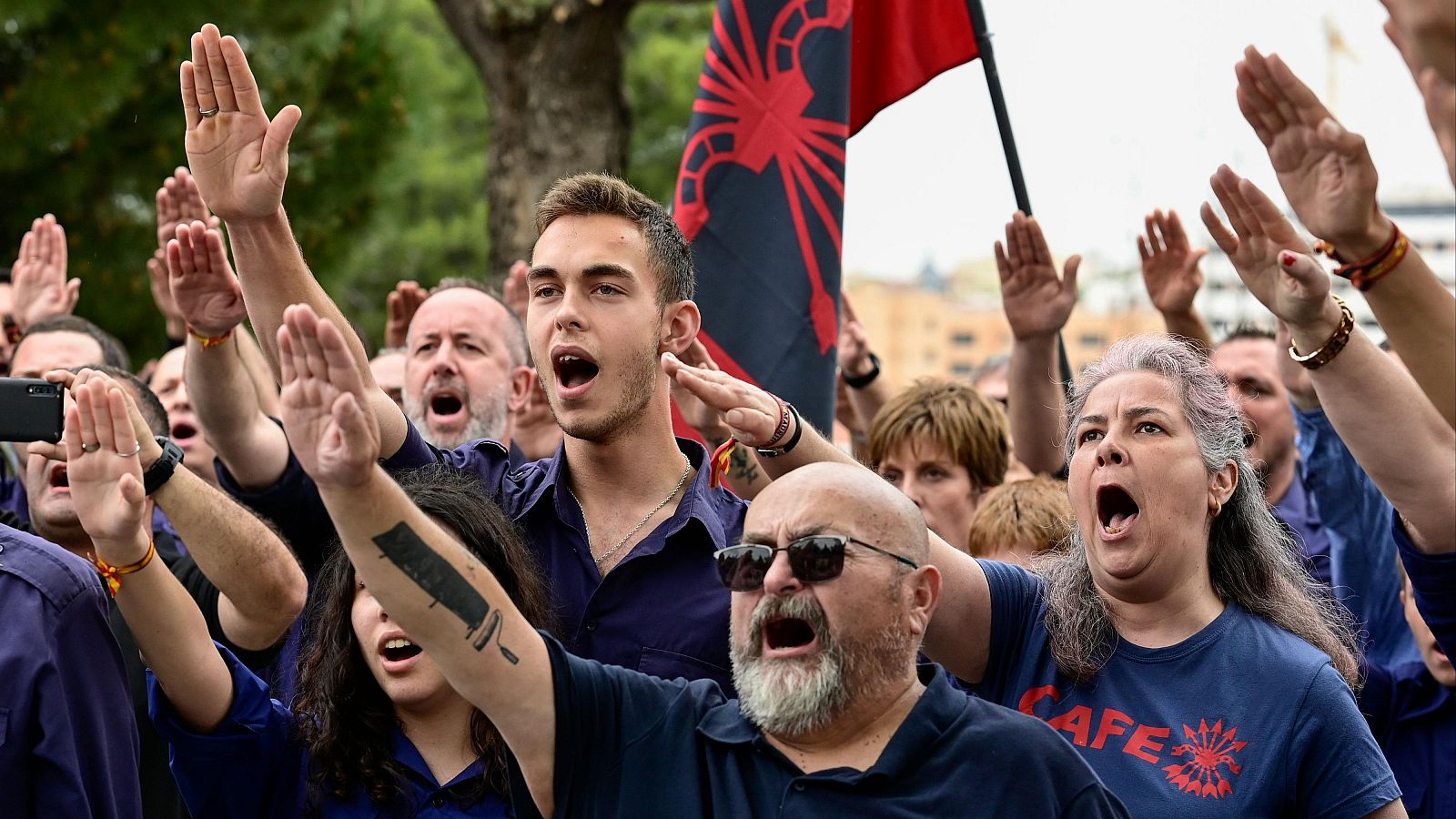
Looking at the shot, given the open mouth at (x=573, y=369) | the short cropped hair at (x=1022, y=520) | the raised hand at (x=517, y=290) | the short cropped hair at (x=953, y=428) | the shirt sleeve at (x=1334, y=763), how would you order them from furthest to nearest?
1. the raised hand at (x=517, y=290)
2. the short cropped hair at (x=953, y=428)
3. the short cropped hair at (x=1022, y=520)
4. the open mouth at (x=573, y=369)
5. the shirt sleeve at (x=1334, y=763)

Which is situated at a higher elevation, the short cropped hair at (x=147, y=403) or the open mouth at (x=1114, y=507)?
the short cropped hair at (x=147, y=403)

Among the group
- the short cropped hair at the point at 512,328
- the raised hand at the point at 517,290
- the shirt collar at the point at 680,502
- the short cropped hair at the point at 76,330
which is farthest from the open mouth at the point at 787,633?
the raised hand at the point at 517,290

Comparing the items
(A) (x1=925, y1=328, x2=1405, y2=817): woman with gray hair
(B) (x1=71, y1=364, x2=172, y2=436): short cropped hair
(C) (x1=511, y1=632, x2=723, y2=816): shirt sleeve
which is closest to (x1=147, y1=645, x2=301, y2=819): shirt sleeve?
(C) (x1=511, y1=632, x2=723, y2=816): shirt sleeve

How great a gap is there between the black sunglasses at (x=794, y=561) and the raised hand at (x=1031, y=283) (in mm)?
2361

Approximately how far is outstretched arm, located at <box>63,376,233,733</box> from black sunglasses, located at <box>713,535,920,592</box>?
1.07 meters

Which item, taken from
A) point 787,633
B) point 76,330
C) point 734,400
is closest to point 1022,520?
point 734,400

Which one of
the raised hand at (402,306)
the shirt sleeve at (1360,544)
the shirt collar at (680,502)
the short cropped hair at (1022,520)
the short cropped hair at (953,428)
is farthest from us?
the raised hand at (402,306)

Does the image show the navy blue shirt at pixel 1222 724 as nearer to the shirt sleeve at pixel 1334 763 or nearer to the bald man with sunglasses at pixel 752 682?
the shirt sleeve at pixel 1334 763

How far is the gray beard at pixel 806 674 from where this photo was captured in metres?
2.93

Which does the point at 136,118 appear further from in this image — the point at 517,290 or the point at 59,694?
the point at 59,694

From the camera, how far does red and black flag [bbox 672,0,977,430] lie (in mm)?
5277

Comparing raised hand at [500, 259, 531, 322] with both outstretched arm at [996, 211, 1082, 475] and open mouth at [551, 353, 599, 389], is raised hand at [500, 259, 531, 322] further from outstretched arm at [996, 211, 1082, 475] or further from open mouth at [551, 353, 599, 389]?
open mouth at [551, 353, 599, 389]

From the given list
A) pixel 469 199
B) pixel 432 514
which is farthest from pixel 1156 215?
pixel 469 199

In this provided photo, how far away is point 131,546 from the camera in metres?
3.30
